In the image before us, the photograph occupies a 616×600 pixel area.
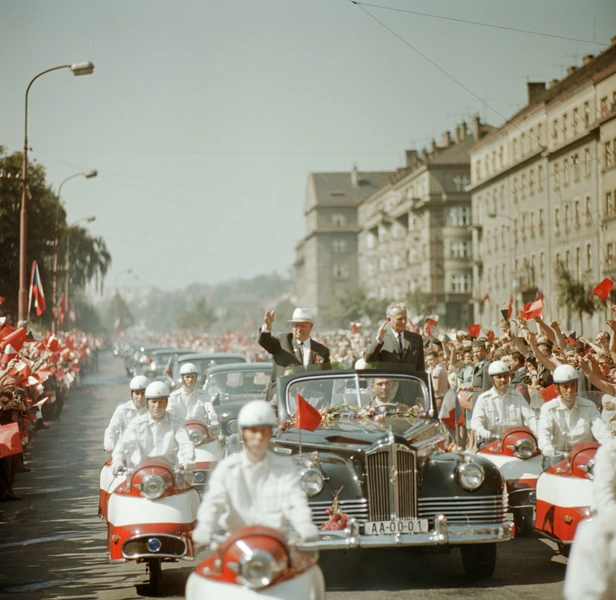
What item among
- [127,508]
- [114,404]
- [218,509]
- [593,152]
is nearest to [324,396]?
[127,508]

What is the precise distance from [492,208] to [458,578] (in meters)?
79.3

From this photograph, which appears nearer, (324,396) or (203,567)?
(203,567)

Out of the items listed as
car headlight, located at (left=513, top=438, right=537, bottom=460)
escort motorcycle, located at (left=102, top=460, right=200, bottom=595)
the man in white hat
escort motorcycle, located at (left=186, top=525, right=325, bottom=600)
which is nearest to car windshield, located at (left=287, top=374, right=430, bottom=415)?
the man in white hat

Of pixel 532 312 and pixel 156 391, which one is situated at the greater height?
pixel 532 312

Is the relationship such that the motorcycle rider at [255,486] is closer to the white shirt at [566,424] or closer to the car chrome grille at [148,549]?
the car chrome grille at [148,549]

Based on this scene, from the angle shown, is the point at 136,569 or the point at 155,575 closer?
the point at 155,575

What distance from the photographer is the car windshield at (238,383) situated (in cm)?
1898

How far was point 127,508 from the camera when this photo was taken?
9117 millimetres

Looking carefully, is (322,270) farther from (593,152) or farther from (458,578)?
(458,578)

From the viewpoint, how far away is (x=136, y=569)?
10398mm

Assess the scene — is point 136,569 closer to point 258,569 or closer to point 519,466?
point 519,466

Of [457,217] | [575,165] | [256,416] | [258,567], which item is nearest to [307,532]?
[258,567]

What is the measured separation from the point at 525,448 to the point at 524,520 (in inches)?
31.6

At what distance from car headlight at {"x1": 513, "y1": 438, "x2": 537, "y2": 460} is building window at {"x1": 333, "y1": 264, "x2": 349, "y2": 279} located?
141 m
